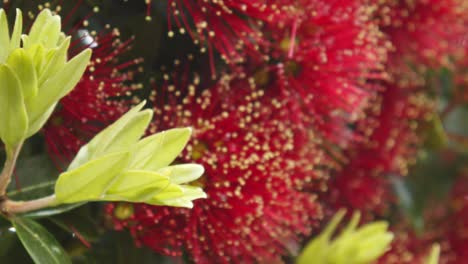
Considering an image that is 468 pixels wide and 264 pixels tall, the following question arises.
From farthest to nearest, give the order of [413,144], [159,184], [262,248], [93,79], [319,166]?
[413,144], [319,166], [262,248], [93,79], [159,184]

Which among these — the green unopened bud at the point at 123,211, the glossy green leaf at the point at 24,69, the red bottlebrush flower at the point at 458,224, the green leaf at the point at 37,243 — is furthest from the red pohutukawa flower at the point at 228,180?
the red bottlebrush flower at the point at 458,224

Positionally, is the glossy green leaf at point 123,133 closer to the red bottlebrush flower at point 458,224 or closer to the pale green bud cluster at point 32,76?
the pale green bud cluster at point 32,76

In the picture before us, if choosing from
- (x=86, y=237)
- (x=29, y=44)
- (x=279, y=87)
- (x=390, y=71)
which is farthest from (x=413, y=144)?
(x=29, y=44)

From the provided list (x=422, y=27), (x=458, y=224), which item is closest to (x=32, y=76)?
(x=422, y=27)

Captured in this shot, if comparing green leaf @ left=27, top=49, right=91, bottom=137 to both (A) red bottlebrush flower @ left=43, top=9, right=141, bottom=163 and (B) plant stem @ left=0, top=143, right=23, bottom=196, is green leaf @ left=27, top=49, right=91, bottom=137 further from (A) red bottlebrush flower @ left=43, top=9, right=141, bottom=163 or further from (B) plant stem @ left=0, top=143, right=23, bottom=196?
(A) red bottlebrush flower @ left=43, top=9, right=141, bottom=163

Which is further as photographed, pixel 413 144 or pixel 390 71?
pixel 413 144

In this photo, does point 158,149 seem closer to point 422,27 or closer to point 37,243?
point 37,243

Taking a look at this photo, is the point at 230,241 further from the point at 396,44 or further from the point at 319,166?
the point at 396,44

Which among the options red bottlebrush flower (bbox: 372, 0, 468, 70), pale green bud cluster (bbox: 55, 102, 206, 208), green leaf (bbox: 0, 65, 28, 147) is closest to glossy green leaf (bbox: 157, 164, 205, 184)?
pale green bud cluster (bbox: 55, 102, 206, 208)
